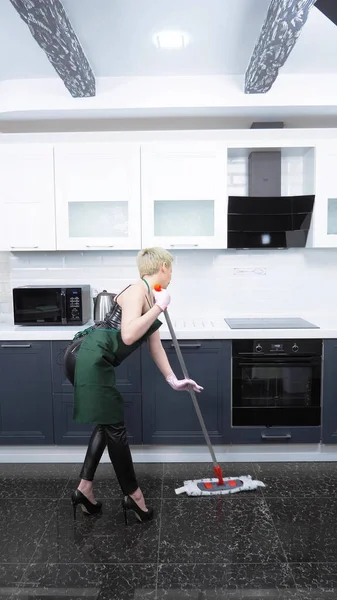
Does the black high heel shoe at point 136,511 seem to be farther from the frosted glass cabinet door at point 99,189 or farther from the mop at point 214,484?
the frosted glass cabinet door at point 99,189

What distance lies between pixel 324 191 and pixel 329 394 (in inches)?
54.3

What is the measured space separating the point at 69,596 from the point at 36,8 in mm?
2434

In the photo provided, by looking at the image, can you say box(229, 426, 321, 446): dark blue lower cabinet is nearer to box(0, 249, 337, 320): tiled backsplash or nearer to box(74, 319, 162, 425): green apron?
box(0, 249, 337, 320): tiled backsplash

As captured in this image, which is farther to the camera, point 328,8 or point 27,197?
point 27,197

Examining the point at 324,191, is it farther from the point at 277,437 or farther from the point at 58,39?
the point at 58,39

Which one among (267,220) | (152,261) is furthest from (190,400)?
(267,220)

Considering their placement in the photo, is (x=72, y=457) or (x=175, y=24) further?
(x=72, y=457)

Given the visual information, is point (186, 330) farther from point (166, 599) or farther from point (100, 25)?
point (100, 25)

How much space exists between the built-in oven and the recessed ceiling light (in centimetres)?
185

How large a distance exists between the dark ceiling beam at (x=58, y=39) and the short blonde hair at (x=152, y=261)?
1114mm

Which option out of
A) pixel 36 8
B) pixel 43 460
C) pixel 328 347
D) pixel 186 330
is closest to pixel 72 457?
pixel 43 460

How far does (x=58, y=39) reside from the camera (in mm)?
2170

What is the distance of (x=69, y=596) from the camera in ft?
5.85

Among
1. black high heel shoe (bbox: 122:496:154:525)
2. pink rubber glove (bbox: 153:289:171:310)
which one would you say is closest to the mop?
black high heel shoe (bbox: 122:496:154:525)
